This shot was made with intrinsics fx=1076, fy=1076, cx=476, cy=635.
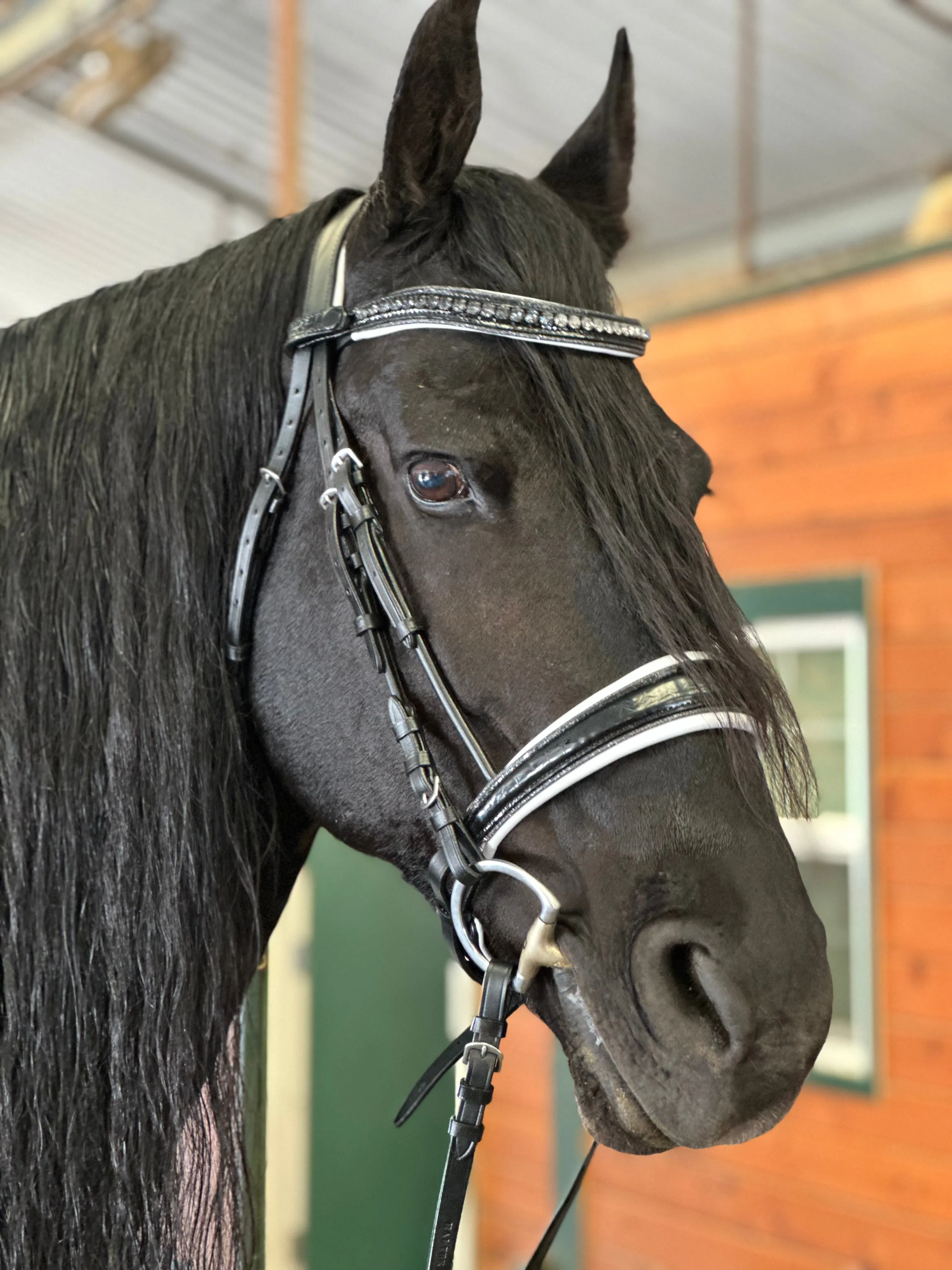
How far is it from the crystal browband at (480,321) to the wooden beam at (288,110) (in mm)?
1366

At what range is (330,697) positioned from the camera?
80 centimetres

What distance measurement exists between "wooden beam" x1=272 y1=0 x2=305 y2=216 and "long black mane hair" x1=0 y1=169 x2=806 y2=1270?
4.42 ft

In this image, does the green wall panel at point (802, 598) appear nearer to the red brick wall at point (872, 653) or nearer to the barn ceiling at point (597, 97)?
the red brick wall at point (872, 653)

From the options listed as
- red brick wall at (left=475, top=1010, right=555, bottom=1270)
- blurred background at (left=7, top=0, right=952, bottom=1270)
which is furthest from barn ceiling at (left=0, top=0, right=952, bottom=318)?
red brick wall at (left=475, top=1010, right=555, bottom=1270)

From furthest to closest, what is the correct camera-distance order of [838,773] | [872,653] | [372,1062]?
[838,773] < [872,653] < [372,1062]

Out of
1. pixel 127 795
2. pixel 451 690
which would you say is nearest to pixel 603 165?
pixel 451 690

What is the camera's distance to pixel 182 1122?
2.61ft

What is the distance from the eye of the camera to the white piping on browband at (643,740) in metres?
0.69

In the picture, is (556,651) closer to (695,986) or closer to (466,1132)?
(695,986)

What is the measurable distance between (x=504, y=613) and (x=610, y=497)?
109 mm

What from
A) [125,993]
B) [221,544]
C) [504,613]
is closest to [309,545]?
[221,544]

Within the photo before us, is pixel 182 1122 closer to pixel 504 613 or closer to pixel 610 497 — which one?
pixel 504 613

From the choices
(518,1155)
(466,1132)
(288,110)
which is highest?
(288,110)

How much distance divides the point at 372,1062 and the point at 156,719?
119 centimetres
